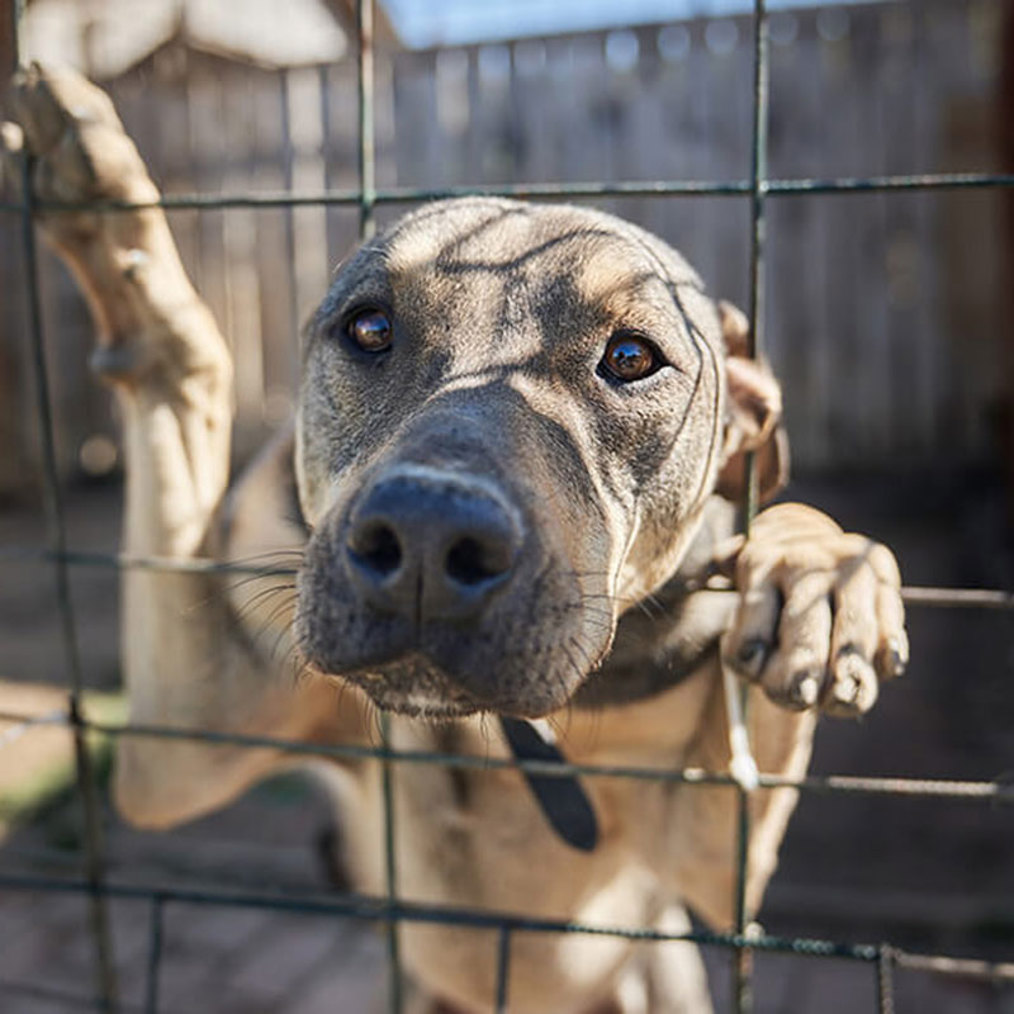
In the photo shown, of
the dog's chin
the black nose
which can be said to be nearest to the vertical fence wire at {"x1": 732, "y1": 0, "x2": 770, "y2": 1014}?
the dog's chin

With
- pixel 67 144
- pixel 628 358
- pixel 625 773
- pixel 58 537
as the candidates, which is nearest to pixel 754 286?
pixel 628 358

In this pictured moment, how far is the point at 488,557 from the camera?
132 cm

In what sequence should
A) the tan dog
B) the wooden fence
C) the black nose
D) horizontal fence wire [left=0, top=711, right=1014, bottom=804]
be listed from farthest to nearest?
1. the wooden fence
2. horizontal fence wire [left=0, top=711, right=1014, bottom=804]
3. the tan dog
4. the black nose

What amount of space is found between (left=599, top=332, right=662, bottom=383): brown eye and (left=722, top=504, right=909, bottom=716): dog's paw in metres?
0.35

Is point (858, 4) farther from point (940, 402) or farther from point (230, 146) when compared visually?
point (230, 146)

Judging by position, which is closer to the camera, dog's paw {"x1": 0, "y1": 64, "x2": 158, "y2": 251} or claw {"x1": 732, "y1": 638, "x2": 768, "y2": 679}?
claw {"x1": 732, "y1": 638, "x2": 768, "y2": 679}

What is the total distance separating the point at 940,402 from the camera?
6789 millimetres

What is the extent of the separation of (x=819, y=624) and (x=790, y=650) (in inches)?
2.3

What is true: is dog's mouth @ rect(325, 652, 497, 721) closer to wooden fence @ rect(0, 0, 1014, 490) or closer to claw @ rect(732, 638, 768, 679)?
claw @ rect(732, 638, 768, 679)

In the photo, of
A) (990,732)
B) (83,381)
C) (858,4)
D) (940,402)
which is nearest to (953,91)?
(858,4)

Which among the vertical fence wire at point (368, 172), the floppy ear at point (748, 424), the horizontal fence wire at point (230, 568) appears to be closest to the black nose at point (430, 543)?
the horizontal fence wire at point (230, 568)

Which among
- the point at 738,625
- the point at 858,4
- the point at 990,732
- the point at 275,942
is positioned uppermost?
the point at 858,4

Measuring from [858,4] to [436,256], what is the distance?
5700 millimetres

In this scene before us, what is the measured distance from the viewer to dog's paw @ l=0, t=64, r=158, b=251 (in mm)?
1917
